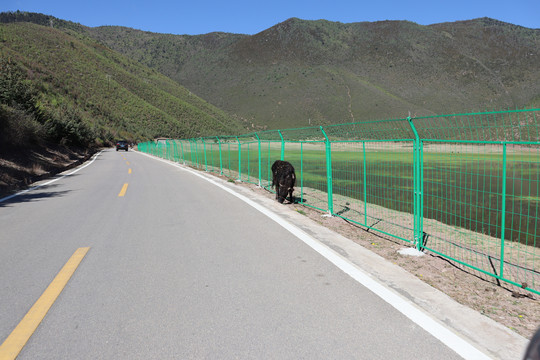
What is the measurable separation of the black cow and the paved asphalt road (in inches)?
94.5

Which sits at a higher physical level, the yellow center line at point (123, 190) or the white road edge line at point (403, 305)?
the yellow center line at point (123, 190)

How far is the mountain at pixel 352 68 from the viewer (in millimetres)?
96562

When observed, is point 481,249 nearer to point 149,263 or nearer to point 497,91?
point 149,263

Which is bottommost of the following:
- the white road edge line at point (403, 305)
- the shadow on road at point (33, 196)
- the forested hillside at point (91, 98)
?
the white road edge line at point (403, 305)

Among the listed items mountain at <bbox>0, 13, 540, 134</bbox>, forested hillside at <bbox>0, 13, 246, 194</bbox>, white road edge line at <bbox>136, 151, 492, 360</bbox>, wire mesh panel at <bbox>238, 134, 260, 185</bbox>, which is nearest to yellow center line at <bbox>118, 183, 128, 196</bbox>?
wire mesh panel at <bbox>238, 134, 260, 185</bbox>

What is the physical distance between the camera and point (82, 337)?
3051mm

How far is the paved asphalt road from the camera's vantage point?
9.46 ft

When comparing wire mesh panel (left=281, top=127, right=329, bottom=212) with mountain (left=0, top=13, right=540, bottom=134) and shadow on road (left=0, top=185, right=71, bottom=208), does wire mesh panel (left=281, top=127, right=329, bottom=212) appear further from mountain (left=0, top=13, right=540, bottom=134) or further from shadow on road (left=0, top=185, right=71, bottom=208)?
mountain (left=0, top=13, right=540, bottom=134)

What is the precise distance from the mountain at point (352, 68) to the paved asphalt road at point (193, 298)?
282ft

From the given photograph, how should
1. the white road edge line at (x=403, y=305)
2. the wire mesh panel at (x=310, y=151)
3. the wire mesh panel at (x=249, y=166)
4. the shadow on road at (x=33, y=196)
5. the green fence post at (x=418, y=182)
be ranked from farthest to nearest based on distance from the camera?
the wire mesh panel at (x=249, y=166) → the shadow on road at (x=33, y=196) → the wire mesh panel at (x=310, y=151) → the green fence post at (x=418, y=182) → the white road edge line at (x=403, y=305)

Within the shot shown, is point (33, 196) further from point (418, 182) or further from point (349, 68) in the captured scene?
point (349, 68)

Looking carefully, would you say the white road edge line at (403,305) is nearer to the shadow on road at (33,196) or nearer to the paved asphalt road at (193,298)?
the paved asphalt road at (193,298)

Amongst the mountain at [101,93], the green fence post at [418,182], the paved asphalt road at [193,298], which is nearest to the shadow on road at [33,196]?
the paved asphalt road at [193,298]

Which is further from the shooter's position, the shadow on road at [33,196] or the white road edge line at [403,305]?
the shadow on road at [33,196]
